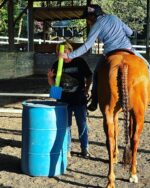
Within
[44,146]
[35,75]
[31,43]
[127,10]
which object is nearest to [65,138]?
[44,146]

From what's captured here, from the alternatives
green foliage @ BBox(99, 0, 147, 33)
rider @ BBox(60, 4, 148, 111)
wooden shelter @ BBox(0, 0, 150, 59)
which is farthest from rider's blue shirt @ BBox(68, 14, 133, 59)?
green foliage @ BBox(99, 0, 147, 33)

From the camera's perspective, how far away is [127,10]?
49.4m

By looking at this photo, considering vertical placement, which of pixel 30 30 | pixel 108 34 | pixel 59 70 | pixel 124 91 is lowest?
pixel 124 91

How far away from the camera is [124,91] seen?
5.77 metres

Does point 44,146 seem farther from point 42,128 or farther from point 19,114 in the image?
point 19,114

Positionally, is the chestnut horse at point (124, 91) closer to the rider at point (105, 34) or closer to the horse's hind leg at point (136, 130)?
the horse's hind leg at point (136, 130)

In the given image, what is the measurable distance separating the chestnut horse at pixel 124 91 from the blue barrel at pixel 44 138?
2.12ft

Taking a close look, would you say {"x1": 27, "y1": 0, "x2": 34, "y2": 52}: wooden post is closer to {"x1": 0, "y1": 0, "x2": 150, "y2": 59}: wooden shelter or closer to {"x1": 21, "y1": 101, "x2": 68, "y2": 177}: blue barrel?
{"x1": 0, "y1": 0, "x2": 150, "y2": 59}: wooden shelter

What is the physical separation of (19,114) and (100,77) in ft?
18.6

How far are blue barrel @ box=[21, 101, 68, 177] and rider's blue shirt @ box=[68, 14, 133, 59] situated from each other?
2.60 feet

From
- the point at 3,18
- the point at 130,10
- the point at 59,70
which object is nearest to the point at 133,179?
the point at 59,70

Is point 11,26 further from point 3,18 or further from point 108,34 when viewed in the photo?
point 3,18

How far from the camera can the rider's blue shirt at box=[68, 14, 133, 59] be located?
20.2ft

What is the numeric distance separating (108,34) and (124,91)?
0.91 metres
